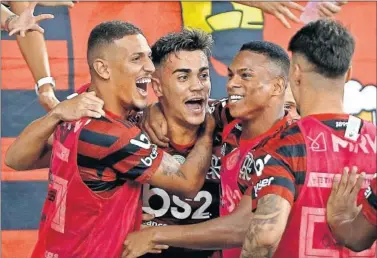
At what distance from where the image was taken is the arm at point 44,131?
3.81 m

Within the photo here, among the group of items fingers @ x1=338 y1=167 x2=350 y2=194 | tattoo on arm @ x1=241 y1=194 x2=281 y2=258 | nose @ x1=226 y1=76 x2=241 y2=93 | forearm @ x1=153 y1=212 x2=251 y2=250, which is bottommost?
forearm @ x1=153 y1=212 x2=251 y2=250

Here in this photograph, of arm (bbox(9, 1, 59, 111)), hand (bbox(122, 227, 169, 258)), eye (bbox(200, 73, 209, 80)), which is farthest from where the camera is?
arm (bbox(9, 1, 59, 111))

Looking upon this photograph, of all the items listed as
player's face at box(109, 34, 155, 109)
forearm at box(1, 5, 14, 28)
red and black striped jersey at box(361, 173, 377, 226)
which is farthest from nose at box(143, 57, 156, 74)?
red and black striped jersey at box(361, 173, 377, 226)

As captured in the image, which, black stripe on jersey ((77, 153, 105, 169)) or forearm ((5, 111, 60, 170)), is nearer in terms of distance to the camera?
black stripe on jersey ((77, 153, 105, 169))

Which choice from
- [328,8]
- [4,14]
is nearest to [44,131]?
[4,14]

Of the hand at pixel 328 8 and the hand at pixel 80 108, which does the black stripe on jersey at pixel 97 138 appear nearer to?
the hand at pixel 80 108

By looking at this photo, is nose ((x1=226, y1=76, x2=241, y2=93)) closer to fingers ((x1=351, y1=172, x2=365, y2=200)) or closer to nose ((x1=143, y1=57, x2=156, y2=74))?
nose ((x1=143, y1=57, x2=156, y2=74))

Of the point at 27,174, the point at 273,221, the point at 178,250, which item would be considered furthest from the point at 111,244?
the point at 27,174

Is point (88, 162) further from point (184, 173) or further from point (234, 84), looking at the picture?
point (234, 84)

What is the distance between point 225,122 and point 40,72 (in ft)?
4.08

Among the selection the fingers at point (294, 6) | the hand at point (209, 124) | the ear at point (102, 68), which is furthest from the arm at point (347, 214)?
the fingers at point (294, 6)

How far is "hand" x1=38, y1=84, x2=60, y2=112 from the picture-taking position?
469cm

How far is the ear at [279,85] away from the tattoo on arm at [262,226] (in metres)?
0.89

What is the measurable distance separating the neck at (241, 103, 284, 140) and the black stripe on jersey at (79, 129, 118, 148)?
25.7 inches
